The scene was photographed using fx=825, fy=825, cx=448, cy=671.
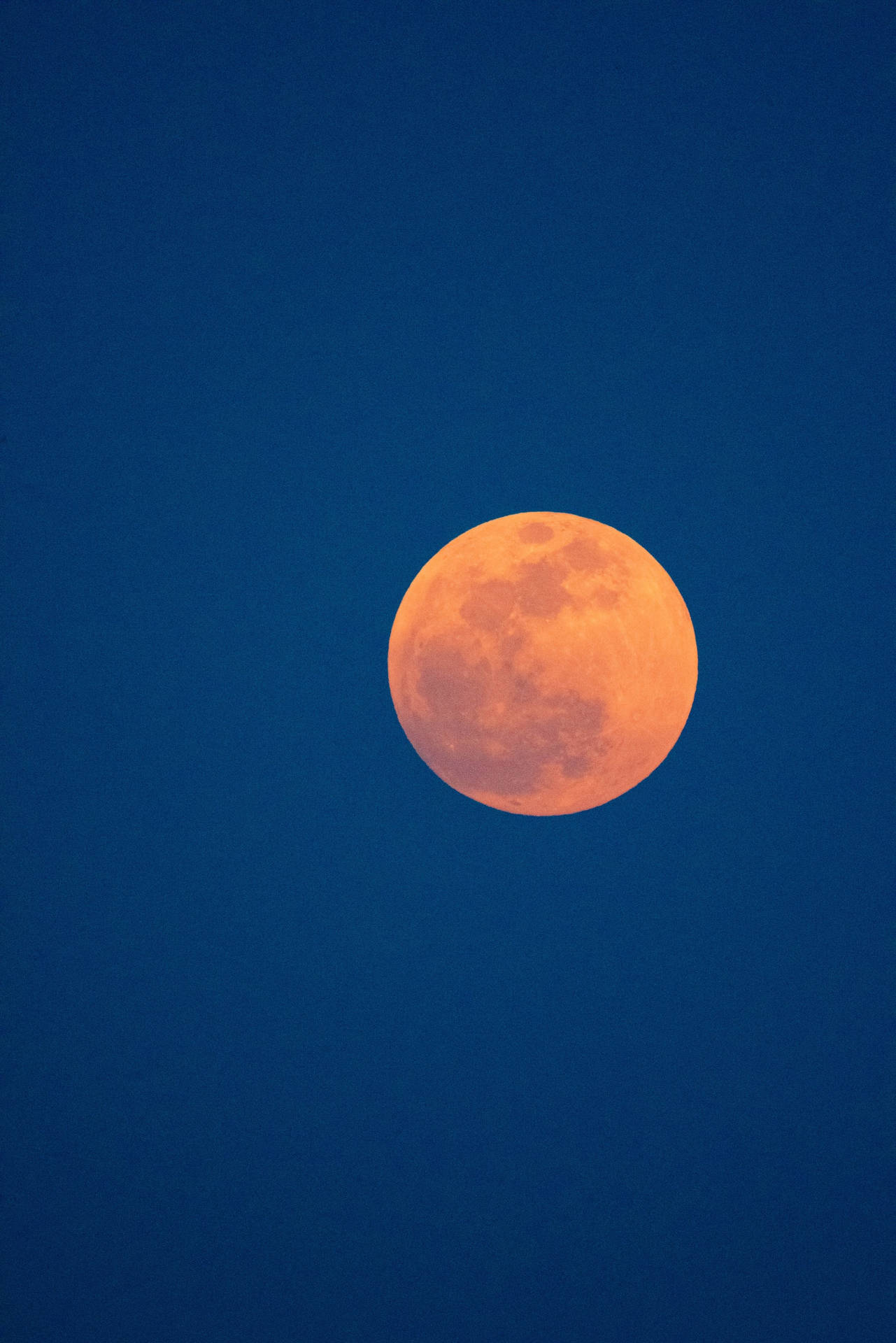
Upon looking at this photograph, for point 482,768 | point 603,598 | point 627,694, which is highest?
point 603,598

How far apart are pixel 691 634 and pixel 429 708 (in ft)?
4.23

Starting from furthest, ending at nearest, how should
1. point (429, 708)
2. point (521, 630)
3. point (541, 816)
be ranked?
point (541, 816)
point (429, 708)
point (521, 630)

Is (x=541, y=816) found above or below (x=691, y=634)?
below

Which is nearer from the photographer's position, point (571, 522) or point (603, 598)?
point (603, 598)

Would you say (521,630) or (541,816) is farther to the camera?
(541,816)

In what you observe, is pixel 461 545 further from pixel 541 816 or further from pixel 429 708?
pixel 541 816

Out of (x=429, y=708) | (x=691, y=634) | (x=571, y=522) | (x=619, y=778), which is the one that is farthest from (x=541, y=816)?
(x=571, y=522)

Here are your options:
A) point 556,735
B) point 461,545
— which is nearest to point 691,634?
point 556,735

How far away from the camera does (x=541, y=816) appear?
402cm

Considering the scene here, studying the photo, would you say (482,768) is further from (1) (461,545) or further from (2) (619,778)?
(1) (461,545)

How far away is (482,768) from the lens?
3.66 meters

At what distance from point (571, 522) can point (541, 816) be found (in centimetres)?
141

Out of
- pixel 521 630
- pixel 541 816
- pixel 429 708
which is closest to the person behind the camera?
A: pixel 521 630

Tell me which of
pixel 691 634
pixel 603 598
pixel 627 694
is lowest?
pixel 627 694
